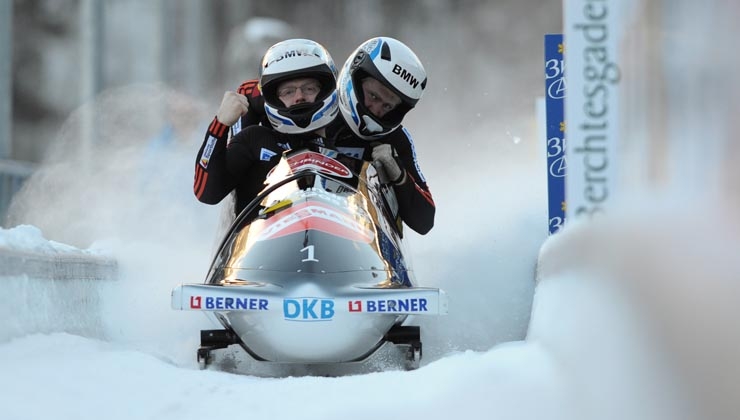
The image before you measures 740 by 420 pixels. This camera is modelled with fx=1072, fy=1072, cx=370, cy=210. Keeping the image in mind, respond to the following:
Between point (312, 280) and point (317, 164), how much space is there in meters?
0.79

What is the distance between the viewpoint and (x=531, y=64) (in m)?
18.0

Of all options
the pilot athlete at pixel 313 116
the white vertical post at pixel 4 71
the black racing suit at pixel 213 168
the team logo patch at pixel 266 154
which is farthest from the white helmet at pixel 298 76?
the white vertical post at pixel 4 71

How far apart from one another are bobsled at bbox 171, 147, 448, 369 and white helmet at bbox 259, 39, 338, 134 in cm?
28

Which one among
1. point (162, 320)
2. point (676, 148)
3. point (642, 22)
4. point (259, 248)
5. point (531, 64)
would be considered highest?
point (531, 64)

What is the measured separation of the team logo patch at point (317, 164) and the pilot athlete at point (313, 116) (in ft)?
0.96

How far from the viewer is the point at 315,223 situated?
11.4 feet

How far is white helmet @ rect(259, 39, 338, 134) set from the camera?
424 cm

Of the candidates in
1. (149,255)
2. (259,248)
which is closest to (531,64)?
(149,255)

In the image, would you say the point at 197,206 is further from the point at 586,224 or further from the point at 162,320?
the point at 586,224

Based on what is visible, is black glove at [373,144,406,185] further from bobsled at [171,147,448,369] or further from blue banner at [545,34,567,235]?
blue banner at [545,34,567,235]

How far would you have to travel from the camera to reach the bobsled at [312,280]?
10.0 feet

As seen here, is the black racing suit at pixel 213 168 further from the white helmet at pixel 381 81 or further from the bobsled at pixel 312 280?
the white helmet at pixel 381 81

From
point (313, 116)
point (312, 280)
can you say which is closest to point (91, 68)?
point (313, 116)

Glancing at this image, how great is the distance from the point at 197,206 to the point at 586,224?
5150 mm
